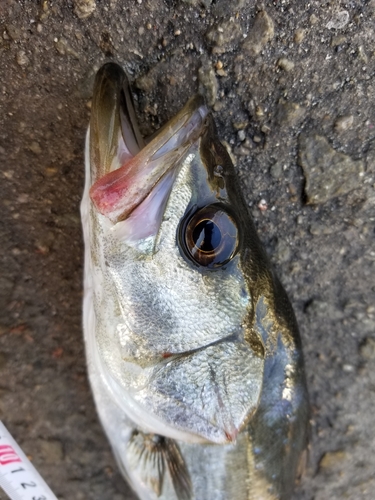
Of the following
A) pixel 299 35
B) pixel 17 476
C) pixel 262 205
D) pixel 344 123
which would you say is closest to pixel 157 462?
pixel 17 476

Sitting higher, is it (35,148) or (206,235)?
(35,148)

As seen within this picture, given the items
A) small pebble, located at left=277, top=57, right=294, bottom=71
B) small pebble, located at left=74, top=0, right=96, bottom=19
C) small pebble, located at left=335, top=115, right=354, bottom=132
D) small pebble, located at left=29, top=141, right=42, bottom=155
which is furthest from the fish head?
small pebble, located at left=335, top=115, right=354, bottom=132

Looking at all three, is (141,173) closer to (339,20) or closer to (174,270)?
(174,270)

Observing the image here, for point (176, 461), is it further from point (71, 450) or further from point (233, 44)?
point (233, 44)

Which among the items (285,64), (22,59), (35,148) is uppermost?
(22,59)

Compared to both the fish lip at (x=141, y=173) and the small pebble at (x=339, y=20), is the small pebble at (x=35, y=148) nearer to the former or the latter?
the fish lip at (x=141, y=173)

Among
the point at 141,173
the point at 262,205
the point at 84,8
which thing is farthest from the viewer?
the point at 262,205

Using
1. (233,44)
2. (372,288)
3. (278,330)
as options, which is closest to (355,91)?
(233,44)

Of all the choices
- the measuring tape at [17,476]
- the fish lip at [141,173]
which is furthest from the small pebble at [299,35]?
the measuring tape at [17,476]
